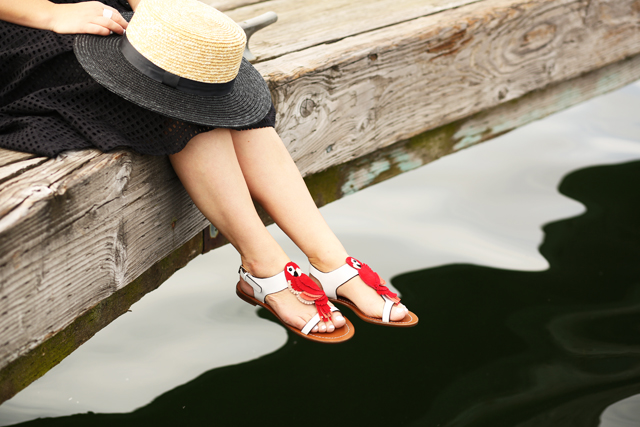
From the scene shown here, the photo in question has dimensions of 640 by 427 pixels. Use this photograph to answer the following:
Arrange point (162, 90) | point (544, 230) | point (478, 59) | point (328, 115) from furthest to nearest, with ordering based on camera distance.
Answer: point (544, 230), point (478, 59), point (328, 115), point (162, 90)

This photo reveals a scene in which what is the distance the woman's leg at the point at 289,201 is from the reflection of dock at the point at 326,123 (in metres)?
0.17

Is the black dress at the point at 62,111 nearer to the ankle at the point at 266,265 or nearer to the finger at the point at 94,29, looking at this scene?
the finger at the point at 94,29

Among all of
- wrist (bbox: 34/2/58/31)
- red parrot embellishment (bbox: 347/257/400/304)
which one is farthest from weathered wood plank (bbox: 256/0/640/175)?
wrist (bbox: 34/2/58/31)

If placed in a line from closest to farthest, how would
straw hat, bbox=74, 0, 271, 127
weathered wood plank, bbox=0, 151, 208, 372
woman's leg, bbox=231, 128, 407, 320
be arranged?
weathered wood plank, bbox=0, 151, 208, 372
straw hat, bbox=74, 0, 271, 127
woman's leg, bbox=231, 128, 407, 320

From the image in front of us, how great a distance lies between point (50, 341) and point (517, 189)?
2.04 meters

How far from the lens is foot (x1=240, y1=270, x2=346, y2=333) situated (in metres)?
1.36

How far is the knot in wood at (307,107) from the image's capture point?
1.62m

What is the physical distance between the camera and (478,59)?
2004 millimetres

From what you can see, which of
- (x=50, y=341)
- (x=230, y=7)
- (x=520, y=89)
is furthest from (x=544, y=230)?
(x=50, y=341)

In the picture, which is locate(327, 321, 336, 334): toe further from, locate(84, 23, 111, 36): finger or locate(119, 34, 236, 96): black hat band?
locate(84, 23, 111, 36): finger

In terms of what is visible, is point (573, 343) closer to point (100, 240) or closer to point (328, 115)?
point (328, 115)

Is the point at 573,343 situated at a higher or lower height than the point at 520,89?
lower

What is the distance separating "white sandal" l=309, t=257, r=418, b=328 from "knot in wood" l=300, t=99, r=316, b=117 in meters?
0.43

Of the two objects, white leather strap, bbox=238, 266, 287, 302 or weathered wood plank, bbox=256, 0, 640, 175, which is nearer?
white leather strap, bbox=238, 266, 287, 302
